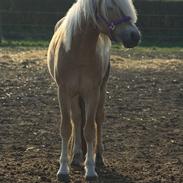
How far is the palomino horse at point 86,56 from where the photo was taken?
5.37 metres

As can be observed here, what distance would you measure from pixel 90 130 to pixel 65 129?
0.92ft

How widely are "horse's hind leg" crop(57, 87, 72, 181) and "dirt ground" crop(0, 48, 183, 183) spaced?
5.0 inches

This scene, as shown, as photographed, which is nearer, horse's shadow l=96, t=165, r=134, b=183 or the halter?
the halter

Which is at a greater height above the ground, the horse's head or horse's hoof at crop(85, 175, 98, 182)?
the horse's head

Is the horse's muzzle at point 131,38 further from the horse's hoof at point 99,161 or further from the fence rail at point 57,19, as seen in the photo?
the fence rail at point 57,19

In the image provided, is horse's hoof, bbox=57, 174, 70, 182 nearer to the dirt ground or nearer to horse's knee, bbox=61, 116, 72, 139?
the dirt ground

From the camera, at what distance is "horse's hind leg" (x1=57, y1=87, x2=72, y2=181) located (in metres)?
5.80

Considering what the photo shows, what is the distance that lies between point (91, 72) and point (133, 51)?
1607 cm

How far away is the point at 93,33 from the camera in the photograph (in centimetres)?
579

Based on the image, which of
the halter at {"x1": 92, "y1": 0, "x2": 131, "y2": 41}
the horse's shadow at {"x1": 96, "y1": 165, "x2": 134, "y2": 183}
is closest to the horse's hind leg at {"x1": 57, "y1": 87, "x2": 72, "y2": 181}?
A: the horse's shadow at {"x1": 96, "y1": 165, "x2": 134, "y2": 183}

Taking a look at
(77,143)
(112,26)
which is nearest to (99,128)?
(77,143)

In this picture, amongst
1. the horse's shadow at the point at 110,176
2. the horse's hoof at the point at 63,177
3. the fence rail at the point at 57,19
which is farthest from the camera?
the fence rail at the point at 57,19

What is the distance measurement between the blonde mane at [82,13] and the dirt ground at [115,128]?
152cm

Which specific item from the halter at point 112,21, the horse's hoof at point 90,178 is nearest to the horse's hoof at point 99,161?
the horse's hoof at point 90,178
